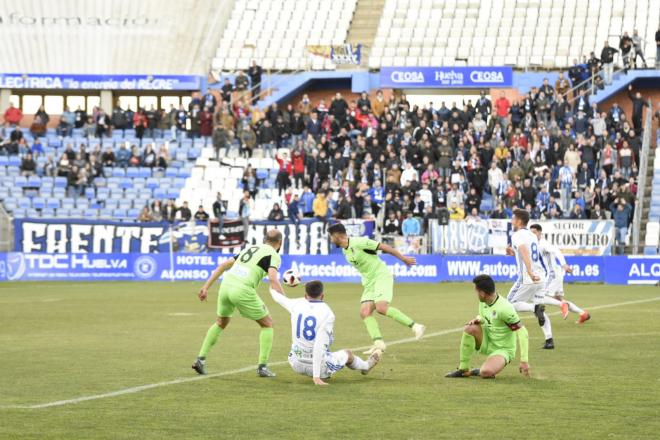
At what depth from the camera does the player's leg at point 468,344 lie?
48.4 feet

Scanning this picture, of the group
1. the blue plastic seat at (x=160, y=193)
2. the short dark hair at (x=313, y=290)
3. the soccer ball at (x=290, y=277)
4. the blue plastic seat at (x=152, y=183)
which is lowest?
the short dark hair at (x=313, y=290)

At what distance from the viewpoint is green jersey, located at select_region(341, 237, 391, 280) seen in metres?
17.7

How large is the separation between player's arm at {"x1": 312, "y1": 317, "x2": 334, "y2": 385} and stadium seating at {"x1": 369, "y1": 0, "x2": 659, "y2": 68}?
40.1m

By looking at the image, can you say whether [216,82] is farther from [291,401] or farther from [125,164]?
[291,401]

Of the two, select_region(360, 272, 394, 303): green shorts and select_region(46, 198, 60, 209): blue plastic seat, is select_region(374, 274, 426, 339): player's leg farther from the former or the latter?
select_region(46, 198, 60, 209): blue plastic seat

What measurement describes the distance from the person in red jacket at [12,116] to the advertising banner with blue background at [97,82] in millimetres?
2904

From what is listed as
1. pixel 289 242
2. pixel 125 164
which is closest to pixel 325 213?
pixel 289 242

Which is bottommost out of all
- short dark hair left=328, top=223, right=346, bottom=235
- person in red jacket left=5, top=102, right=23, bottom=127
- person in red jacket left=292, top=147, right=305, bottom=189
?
short dark hair left=328, top=223, right=346, bottom=235

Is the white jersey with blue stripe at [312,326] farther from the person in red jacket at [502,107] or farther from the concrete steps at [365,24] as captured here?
the concrete steps at [365,24]

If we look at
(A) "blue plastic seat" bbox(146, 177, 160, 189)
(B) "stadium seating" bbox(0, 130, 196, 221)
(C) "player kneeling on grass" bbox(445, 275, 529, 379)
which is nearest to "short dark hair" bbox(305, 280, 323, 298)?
(C) "player kneeling on grass" bbox(445, 275, 529, 379)

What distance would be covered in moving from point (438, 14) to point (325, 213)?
17799mm

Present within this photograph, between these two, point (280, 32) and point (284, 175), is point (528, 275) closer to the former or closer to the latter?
point (284, 175)

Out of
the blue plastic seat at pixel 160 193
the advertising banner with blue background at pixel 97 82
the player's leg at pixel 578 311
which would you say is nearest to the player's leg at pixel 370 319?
the player's leg at pixel 578 311

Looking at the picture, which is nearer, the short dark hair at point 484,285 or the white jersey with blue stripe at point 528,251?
the short dark hair at point 484,285
